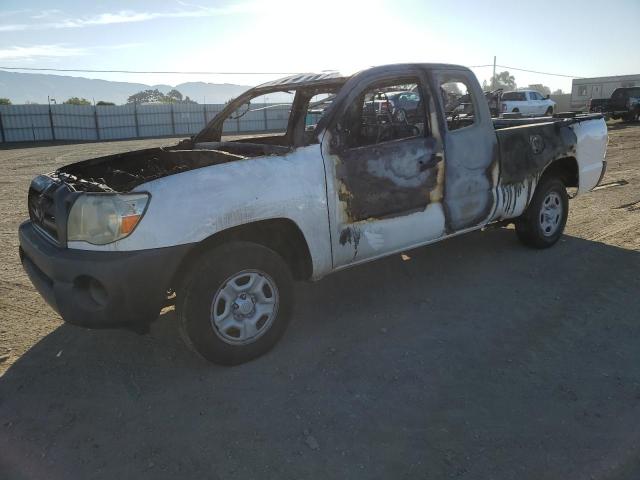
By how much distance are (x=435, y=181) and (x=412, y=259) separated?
1.41 m

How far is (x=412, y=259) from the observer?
17.3 ft

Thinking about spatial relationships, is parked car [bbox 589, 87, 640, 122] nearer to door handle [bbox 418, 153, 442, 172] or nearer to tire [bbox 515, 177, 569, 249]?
tire [bbox 515, 177, 569, 249]

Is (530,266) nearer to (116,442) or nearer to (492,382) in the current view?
(492,382)

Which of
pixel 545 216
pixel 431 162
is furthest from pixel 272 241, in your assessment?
pixel 545 216

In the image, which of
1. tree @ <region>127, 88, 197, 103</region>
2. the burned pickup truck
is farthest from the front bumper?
tree @ <region>127, 88, 197, 103</region>

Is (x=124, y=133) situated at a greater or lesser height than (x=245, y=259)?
greater

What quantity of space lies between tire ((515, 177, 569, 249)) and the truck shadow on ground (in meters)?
0.96

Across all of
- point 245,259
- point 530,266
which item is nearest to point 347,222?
point 245,259

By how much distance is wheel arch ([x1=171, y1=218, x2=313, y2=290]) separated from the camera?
3.10m

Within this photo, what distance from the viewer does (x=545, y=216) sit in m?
5.32

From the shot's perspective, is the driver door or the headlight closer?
the headlight

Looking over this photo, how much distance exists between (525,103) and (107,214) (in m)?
28.2

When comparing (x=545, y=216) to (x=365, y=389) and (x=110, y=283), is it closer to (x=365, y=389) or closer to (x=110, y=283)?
(x=365, y=389)

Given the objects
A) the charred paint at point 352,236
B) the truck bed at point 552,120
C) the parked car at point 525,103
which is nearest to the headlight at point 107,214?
the charred paint at point 352,236
